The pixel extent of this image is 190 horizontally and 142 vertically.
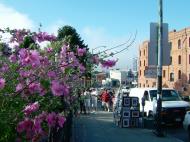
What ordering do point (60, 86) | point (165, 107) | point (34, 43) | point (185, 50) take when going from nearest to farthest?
1. point (60, 86)
2. point (34, 43)
3. point (165, 107)
4. point (185, 50)

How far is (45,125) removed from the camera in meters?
5.18

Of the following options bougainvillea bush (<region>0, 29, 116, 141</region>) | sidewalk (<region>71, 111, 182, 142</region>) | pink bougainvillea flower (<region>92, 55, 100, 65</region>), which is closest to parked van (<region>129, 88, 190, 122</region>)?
sidewalk (<region>71, 111, 182, 142</region>)

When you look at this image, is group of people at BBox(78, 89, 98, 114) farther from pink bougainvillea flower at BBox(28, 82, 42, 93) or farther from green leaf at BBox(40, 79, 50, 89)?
pink bougainvillea flower at BBox(28, 82, 42, 93)

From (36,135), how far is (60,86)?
0.51 metres

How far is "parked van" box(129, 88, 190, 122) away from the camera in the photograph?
24.9 m

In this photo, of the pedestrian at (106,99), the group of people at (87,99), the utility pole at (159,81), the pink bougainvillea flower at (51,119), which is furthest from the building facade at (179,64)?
the pink bougainvillea flower at (51,119)

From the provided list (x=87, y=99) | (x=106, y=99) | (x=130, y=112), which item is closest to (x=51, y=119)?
(x=87, y=99)

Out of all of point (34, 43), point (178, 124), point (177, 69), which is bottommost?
point (178, 124)

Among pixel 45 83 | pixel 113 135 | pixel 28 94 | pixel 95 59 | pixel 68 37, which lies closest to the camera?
pixel 28 94

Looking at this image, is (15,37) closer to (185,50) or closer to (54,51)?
(54,51)

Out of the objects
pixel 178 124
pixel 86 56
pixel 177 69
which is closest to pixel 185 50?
pixel 177 69

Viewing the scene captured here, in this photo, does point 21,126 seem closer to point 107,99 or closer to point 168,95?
point 168,95

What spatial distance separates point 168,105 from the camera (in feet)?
81.8

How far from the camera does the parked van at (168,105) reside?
24859mm
